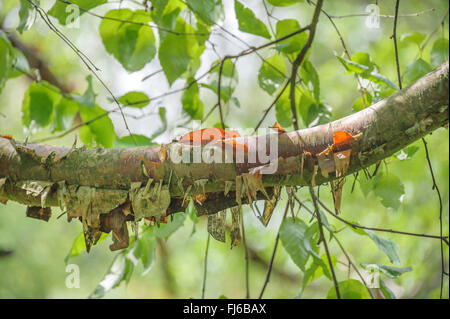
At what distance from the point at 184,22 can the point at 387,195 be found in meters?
0.65

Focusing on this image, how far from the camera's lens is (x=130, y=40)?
1.06 m

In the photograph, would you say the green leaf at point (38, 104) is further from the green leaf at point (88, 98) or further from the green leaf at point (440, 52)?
the green leaf at point (440, 52)

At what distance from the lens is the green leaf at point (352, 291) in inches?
38.4

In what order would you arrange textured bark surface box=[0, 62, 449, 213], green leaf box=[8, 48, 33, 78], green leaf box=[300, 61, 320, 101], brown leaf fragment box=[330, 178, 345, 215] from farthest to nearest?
green leaf box=[8, 48, 33, 78], green leaf box=[300, 61, 320, 101], brown leaf fragment box=[330, 178, 345, 215], textured bark surface box=[0, 62, 449, 213]

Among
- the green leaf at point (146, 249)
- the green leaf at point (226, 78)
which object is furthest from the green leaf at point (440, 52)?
the green leaf at point (146, 249)

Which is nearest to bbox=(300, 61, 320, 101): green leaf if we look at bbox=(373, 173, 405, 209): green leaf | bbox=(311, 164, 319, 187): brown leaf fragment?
bbox=(373, 173, 405, 209): green leaf

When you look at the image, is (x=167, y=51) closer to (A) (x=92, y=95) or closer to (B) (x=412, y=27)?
(A) (x=92, y=95)

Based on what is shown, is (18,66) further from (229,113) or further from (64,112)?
(229,113)

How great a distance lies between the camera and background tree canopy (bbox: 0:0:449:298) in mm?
995

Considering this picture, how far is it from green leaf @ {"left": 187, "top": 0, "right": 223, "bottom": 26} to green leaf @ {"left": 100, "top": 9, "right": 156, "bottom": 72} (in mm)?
230

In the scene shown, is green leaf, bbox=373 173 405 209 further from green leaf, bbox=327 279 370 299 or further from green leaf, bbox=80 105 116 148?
green leaf, bbox=80 105 116 148

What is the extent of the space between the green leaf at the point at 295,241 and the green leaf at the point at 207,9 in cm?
46

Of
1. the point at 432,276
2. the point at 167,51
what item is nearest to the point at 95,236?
the point at 167,51

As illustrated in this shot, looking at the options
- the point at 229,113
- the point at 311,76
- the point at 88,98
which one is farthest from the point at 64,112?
the point at 229,113
